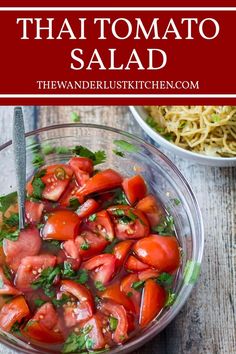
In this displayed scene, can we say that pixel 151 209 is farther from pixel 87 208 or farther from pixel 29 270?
pixel 29 270

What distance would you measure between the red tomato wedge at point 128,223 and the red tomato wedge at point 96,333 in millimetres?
400

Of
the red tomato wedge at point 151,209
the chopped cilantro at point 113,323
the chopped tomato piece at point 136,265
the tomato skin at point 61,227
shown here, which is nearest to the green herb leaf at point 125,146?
the red tomato wedge at point 151,209

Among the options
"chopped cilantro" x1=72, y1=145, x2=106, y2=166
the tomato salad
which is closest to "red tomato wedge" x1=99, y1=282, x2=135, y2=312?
the tomato salad

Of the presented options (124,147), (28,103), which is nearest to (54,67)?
(28,103)

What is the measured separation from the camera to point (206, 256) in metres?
3.57

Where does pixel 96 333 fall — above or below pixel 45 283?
below

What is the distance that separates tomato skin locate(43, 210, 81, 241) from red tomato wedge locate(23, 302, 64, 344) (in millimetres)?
310

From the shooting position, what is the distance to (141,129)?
3865mm

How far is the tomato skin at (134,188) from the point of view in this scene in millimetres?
3334

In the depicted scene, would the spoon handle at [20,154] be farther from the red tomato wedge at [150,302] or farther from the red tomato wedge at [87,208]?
the red tomato wedge at [150,302]

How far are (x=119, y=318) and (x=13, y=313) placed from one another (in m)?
0.43

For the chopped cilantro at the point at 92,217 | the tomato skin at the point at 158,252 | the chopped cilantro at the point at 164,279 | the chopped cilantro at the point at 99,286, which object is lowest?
the chopped cilantro at the point at 99,286

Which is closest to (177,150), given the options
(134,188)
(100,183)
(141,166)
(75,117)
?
(141,166)

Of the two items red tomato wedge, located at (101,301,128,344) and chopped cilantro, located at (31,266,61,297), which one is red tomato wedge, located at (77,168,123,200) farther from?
red tomato wedge, located at (101,301,128,344)
